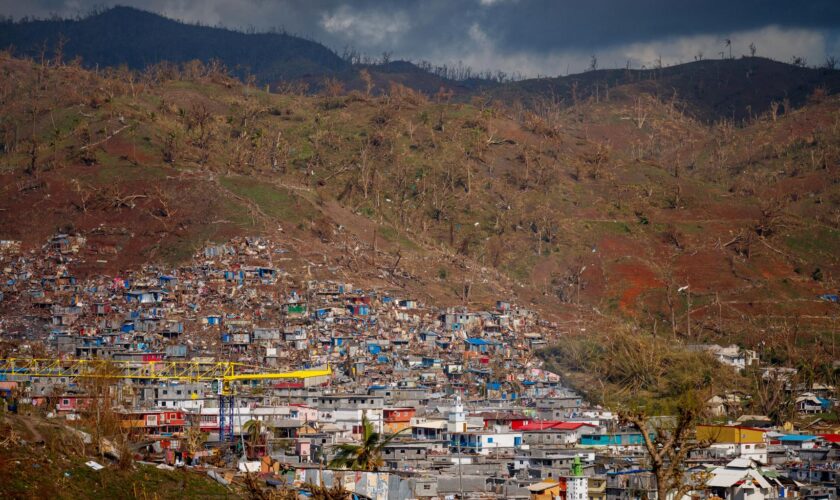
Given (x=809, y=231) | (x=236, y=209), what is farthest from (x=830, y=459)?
(x=809, y=231)

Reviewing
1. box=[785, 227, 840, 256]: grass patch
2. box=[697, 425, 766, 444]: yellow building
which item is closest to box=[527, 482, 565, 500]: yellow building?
box=[697, 425, 766, 444]: yellow building

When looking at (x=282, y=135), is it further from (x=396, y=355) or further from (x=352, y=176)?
(x=396, y=355)

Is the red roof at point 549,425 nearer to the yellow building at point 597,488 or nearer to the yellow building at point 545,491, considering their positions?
the yellow building at point 597,488

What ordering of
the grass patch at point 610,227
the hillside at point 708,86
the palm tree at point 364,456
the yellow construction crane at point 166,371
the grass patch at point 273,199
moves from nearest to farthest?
the palm tree at point 364,456, the yellow construction crane at point 166,371, the grass patch at point 273,199, the grass patch at point 610,227, the hillside at point 708,86

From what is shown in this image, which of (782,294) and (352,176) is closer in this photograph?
(782,294)

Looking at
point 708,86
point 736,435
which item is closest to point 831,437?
point 736,435

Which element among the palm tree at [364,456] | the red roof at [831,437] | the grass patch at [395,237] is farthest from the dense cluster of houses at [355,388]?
the grass patch at [395,237]
